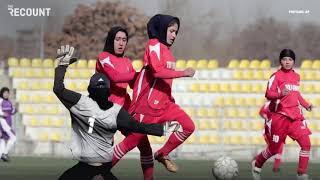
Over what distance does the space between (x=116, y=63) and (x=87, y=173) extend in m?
3.42

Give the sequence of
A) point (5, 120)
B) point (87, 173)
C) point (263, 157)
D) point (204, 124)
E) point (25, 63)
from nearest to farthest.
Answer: point (87, 173) < point (263, 157) < point (5, 120) < point (204, 124) < point (25, 63)

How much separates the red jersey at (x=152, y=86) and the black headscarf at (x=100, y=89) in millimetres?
2816

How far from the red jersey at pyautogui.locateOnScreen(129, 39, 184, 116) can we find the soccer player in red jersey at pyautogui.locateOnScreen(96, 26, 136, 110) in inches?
7.0

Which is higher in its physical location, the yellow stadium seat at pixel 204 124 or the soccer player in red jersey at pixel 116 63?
the soccer player in red jersey at pixel 116 63

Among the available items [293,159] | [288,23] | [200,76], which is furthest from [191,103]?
[288,23]

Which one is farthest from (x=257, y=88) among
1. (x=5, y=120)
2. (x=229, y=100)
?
(x=5, y=120)

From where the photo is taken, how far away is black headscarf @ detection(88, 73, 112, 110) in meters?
6.93

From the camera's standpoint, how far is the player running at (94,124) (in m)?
6.95

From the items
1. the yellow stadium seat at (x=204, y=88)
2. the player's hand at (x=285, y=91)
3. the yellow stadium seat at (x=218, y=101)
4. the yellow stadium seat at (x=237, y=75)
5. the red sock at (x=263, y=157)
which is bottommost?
the yellow stadium seat at (x=218, y=101)

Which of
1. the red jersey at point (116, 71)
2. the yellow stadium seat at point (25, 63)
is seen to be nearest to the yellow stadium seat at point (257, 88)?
the yellow stadium seat at point (25, 63)

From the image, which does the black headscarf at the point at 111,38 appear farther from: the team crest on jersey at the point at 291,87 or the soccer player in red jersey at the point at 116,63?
the team crest on jersey at the point at 291,87

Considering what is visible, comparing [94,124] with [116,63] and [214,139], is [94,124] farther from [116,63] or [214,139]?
[214,139]

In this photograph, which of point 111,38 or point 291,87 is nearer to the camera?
point 111,38

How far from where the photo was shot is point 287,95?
12.1 meters
